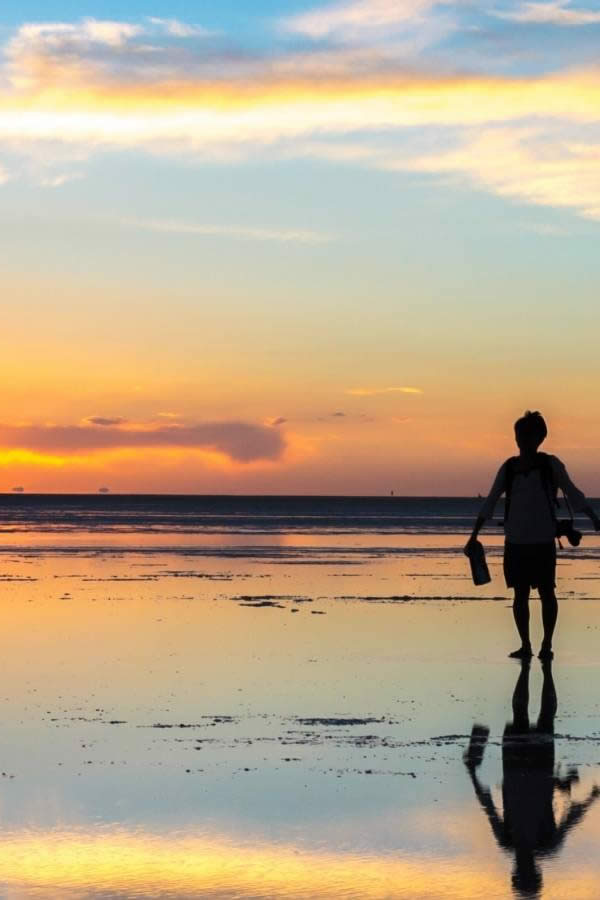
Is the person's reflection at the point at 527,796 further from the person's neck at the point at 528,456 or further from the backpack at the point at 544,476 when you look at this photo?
the person's neck at the point at 528,456

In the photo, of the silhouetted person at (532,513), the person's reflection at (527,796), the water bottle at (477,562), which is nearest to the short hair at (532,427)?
the silhouetted person at (532,513)

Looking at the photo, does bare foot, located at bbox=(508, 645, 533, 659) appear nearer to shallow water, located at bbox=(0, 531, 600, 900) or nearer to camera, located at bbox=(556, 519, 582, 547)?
shallow water, located at bbox=(0, 531, 600, 900)

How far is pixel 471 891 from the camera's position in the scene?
17.2 feet

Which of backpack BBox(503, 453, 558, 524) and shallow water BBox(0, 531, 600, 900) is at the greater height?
backpack BBox(503, 453, 558, 524)

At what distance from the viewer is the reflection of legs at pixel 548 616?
1202cm

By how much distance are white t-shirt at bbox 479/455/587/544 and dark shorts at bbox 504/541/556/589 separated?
0.06 metres

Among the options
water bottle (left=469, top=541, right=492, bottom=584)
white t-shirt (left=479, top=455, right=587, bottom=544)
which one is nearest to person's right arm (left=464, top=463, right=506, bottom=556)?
white t-shirt (left=479, top=455, right=587, bottom=544)

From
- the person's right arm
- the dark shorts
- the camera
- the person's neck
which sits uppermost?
the person's neck

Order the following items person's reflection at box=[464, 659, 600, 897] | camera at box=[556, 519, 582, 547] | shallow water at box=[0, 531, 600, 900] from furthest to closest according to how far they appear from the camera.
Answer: camera at box=[556, 519, 582, 547]
person's reflection at box=[464, 659, 600, 897]
shallow water at box=[0, 531, 600, 900]

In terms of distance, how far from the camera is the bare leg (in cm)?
1202

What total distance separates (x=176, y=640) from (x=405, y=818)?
6846 mm

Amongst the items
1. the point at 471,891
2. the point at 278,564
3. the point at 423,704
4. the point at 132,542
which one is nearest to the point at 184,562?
the point at 278,564

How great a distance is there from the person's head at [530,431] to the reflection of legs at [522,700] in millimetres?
1770

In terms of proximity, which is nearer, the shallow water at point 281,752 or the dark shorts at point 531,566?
the shallow water at point 281,752
